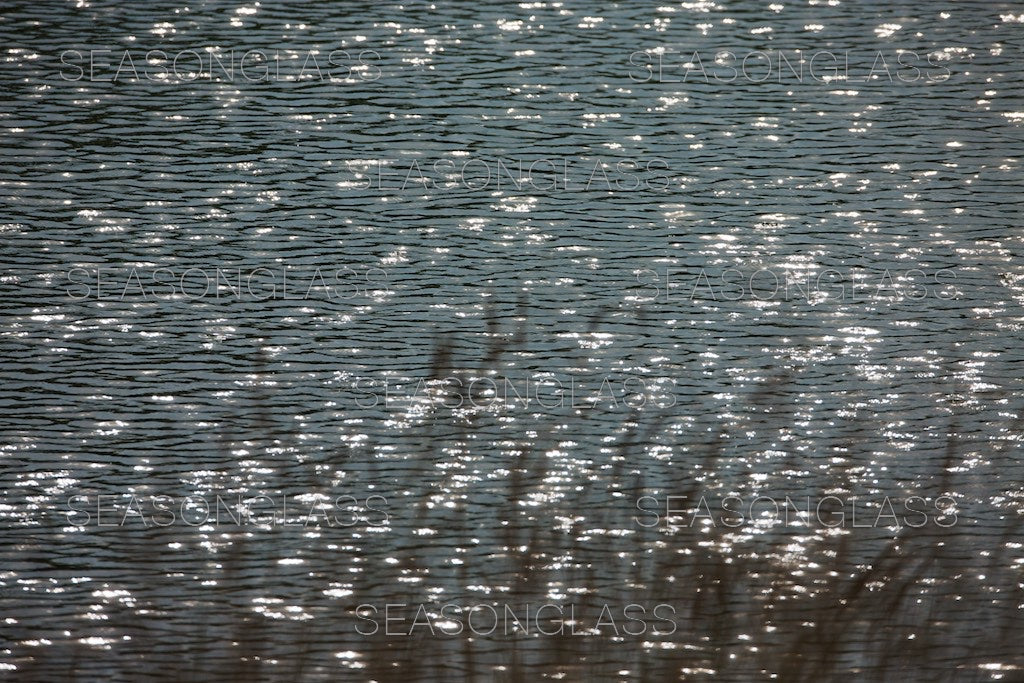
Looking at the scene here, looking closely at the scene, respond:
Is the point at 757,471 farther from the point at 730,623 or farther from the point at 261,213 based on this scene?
the point at 261,213

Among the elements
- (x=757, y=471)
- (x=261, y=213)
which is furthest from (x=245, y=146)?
(x=757, y=471)

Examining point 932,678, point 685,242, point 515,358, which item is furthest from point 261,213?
point 932,678

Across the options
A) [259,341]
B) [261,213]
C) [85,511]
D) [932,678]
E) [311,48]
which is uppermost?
[311,48]

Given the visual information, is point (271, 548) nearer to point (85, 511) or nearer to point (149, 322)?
point (85, 511)

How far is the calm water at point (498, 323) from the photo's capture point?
1168mm

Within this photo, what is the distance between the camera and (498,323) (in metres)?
Answer: 1.43

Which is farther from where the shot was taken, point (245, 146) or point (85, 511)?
point (245, 146)

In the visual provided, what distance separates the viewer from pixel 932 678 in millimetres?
1112

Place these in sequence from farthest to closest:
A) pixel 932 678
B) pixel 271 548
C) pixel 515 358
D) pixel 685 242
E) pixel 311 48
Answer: pixel 311 48
pixel 685 242
pixel 515 358
pixel 271 548
pixel 932 678

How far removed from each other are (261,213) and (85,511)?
0.45m

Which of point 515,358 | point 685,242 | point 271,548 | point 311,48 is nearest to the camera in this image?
point 271,548

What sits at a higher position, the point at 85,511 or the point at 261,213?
the point at 261,213

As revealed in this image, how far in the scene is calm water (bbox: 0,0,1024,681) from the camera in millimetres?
1168

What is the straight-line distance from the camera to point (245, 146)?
157cm
